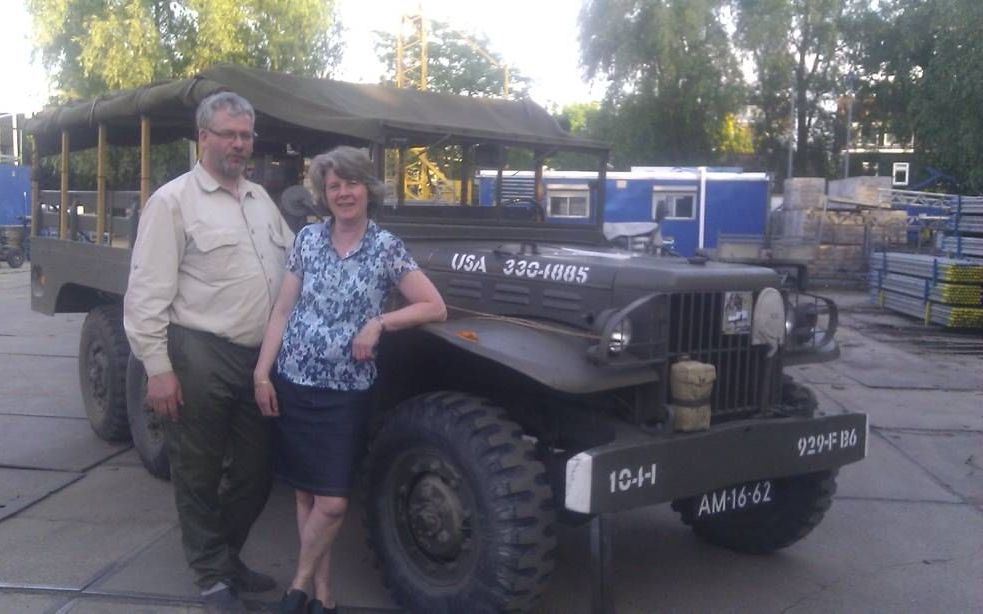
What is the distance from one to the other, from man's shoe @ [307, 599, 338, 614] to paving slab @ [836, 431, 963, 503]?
10.8ft

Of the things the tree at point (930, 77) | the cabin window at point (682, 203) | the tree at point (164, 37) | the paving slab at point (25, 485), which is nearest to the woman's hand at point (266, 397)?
the paving slab at point (25, 485)

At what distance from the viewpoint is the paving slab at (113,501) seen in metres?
5.45

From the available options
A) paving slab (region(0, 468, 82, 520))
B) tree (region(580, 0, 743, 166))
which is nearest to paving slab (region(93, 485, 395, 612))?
paving slab (region(0, 468, 82, 520))

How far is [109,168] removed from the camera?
677cm

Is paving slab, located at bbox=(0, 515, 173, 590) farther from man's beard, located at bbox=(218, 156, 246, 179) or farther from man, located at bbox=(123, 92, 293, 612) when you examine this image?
man's beard, located at bbox=(218, 156, 246, 179)

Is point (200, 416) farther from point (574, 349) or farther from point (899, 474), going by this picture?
point (899, 474)

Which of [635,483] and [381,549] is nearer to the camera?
[635,483]

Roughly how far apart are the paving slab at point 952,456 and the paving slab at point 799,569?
71 centimetres

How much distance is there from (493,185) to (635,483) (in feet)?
8.12

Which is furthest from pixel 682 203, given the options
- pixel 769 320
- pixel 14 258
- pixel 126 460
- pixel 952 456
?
pixel 769 320

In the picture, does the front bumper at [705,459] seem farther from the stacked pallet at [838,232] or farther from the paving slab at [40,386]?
the stacked pallet at [838,232]

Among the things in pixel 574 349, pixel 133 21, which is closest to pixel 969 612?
pixel 574 349

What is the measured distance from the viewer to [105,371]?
667 cm

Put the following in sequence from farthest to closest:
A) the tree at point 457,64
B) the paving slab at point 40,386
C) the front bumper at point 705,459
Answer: the tree at point 457,64, the paving slab at point 40,386, the front bumper at point 705,459
